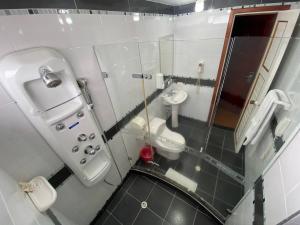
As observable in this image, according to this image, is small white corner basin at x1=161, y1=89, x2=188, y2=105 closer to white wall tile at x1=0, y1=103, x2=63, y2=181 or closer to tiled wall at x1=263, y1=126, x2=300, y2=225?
tiled wall at x1=263, y1=126, x2=300, y2=225

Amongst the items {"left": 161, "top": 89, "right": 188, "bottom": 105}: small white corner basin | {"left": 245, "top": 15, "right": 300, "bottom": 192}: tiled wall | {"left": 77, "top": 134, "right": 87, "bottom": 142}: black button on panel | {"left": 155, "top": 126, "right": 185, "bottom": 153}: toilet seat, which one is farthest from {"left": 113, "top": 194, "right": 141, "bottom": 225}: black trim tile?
{"left": 161, "top": 89, "right": 188, "bottom": 105}: small white corner basin

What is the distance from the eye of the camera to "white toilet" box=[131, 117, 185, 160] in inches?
70.9

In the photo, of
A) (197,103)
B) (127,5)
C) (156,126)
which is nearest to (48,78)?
(127,5)

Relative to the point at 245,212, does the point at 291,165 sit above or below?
above

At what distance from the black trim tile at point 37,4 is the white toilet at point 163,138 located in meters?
1.21

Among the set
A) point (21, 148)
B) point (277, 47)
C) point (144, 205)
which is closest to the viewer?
point (21, 148)

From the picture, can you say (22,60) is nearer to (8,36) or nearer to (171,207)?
(8,36)

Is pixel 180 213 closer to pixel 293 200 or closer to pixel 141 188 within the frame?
pixel 141 188

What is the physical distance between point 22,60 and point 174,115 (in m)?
2.12

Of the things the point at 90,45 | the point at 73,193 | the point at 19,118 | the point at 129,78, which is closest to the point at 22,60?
the point at 19,118

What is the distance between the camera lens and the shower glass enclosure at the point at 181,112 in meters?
1.46

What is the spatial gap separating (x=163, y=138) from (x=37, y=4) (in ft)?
5.63

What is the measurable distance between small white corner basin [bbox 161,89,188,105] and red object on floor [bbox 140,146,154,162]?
0.84 meters

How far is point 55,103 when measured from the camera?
33.0 inches
